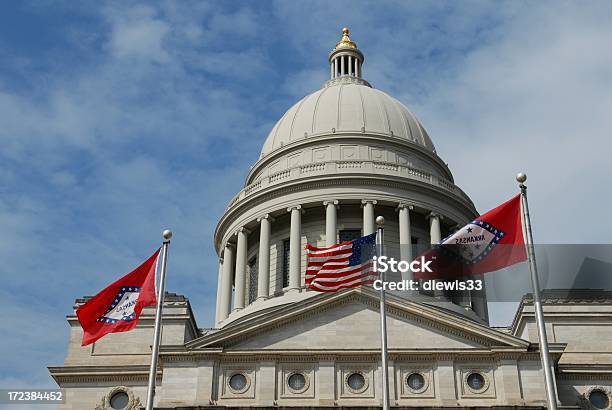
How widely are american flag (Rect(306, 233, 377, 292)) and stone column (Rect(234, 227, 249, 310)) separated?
816 inches

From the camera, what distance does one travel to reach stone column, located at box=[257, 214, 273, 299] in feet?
166

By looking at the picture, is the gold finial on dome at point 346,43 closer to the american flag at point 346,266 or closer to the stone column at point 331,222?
the stone column at point 331,222

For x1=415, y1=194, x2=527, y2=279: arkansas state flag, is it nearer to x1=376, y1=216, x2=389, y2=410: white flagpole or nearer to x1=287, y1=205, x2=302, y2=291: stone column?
x1=376, y1=216, x2=389, y2=410: white flagpole

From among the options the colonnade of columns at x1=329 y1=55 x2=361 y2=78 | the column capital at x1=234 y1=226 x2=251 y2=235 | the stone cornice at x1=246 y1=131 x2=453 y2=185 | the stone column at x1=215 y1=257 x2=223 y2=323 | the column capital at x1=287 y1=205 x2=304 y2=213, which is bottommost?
the stone column at x1=215 y1=257 x2=223 y2=323

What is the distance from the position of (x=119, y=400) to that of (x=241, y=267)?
1453cm

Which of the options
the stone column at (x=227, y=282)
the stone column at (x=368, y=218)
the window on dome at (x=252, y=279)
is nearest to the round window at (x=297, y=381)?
the stone column at (x=368, y=218)

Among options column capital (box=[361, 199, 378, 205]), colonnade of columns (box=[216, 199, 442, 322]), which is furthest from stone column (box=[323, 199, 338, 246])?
column capital (box=[361, 199, 378, 205])

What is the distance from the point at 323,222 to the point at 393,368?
16.8 m

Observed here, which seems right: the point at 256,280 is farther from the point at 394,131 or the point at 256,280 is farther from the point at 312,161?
the point at 394,131

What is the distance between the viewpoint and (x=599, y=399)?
129 feet

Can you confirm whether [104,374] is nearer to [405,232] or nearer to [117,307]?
[117,307]

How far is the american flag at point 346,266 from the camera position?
30.4 metres

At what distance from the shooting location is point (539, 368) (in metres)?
36.8

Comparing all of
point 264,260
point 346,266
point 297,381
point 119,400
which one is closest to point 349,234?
point 264,260
